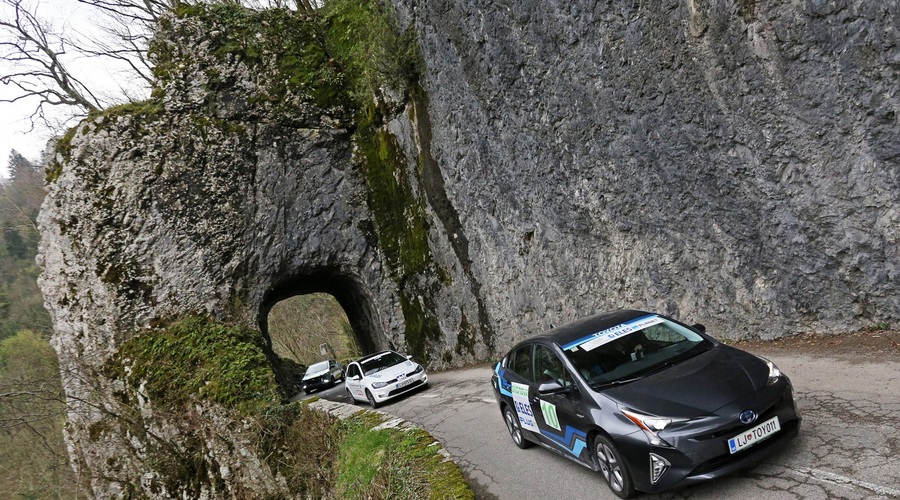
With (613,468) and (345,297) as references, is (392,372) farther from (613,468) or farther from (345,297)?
(345,297)

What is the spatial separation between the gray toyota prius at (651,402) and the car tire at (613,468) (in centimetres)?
1

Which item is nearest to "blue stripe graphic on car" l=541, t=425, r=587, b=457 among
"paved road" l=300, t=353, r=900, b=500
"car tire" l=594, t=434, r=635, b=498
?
"car tire" l=594, t=434, r=635, b=498

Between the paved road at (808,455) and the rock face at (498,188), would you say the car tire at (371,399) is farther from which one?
the paved road at (808,455)

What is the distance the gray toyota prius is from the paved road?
0.25 metres

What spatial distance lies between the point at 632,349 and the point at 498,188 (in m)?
10.2

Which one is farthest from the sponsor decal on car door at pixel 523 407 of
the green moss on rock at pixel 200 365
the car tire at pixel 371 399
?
the car tire at pixel 371 399

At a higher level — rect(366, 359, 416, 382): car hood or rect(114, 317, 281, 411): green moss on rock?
rect(114, 317, 281, 411): green moss on rock


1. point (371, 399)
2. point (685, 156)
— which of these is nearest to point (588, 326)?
point (685, 156)

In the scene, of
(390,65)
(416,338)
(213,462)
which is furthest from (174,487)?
(390,65)

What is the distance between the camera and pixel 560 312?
14031mm

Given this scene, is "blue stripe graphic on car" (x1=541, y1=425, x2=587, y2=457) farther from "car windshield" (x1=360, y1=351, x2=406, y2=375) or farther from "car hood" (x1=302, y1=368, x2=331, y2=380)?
"car hood" (x1=302, y1=368, x2=331, y2=380)

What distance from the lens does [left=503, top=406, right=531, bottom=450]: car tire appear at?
7.17 meters

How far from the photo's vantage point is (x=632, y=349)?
5.65 metres

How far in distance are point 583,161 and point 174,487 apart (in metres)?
12.6
